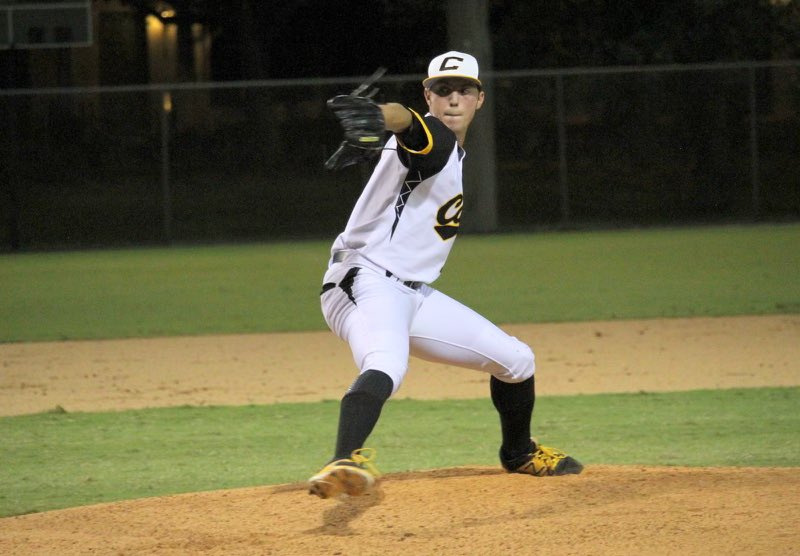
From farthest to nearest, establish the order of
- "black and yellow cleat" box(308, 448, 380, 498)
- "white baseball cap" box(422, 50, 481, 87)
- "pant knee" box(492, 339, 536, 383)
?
"pant knee" box(492, 339, 536, 383) → "white baseball cap" box(422, 50, 481, 87) → "black and yellow cleat" box(308, 448, 380, 498)

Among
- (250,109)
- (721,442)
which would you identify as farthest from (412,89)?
(721,442)

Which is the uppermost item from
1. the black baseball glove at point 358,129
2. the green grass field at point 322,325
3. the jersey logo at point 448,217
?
the black baseball glove at point 358,129

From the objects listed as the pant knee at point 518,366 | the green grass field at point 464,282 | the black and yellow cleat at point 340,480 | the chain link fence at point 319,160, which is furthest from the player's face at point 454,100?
the chain link fence at point 319,160

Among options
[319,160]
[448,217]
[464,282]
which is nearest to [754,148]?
[319,160]

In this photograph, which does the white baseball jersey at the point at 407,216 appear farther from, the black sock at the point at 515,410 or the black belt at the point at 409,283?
the black sock at the point at 515,410

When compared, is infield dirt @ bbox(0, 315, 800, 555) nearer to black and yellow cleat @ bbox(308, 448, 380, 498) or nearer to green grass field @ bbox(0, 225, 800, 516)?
black and yellow cleat @ bbox(308, 448, 380, 498)

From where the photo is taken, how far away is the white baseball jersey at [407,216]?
15.1 ft

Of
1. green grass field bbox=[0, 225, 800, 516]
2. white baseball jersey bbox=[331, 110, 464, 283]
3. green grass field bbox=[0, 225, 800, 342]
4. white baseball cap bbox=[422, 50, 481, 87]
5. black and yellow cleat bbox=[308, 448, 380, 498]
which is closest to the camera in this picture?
black and yellow cleat bbox=[308, 448, 380, 498]

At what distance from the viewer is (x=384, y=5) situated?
26.5 meters

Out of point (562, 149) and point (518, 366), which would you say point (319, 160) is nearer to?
point (562, 149)

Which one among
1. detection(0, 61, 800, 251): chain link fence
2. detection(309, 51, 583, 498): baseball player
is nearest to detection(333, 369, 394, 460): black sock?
detection(309, 51, 583, 498): baseball player

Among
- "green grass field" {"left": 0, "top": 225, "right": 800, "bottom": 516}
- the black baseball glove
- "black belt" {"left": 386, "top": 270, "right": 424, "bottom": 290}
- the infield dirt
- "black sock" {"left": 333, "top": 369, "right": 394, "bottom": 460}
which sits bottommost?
"green grass field" {"left": 0, "top": 225, "right": 800, "bottom": 516}

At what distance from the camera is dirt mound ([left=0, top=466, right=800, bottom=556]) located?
14.2ft

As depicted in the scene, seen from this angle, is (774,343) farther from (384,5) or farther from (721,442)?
(384,5)
